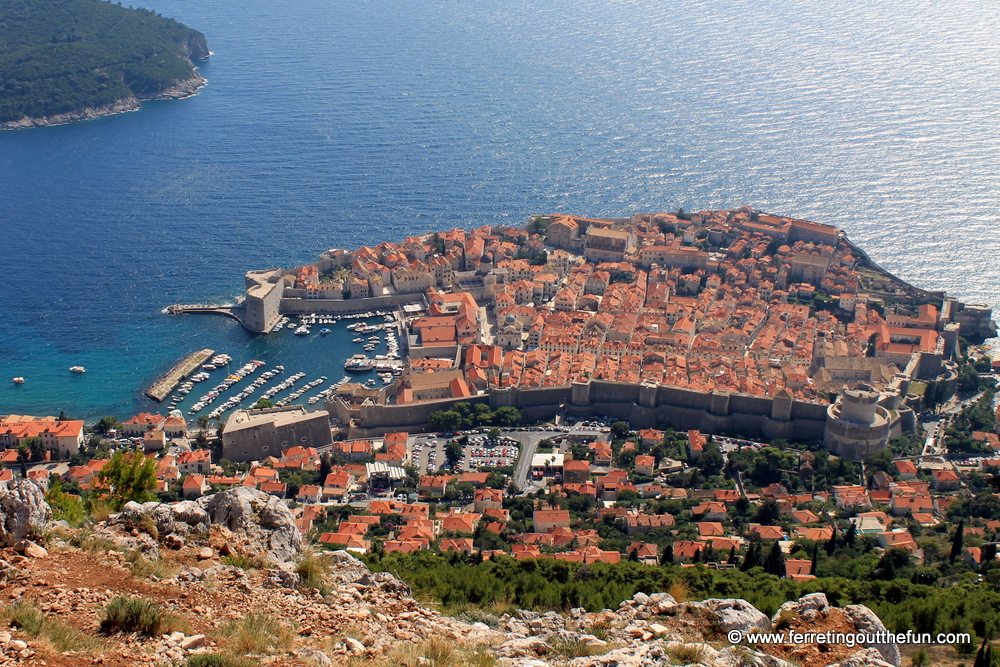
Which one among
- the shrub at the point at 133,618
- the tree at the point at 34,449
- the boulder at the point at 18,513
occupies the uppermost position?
the boulder at the point at 18,513

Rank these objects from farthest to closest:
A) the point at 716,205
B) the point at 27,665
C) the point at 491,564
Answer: the point at 716,205
the point at 491,564
the point at 27,665

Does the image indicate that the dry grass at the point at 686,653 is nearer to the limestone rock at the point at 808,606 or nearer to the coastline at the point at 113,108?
the limestone rock at the point at 808,606

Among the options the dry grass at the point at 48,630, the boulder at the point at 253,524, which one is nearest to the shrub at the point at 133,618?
the dry grass at the point at 48,630

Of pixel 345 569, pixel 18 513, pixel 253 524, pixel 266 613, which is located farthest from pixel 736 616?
pixel 18 513

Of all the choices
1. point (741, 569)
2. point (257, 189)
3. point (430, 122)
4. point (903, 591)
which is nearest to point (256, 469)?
point (741, 569)

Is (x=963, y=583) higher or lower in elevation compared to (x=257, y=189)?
lower

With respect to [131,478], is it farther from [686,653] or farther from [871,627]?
[871,627]

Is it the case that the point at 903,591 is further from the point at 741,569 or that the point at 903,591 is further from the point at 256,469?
the point at 256,469
